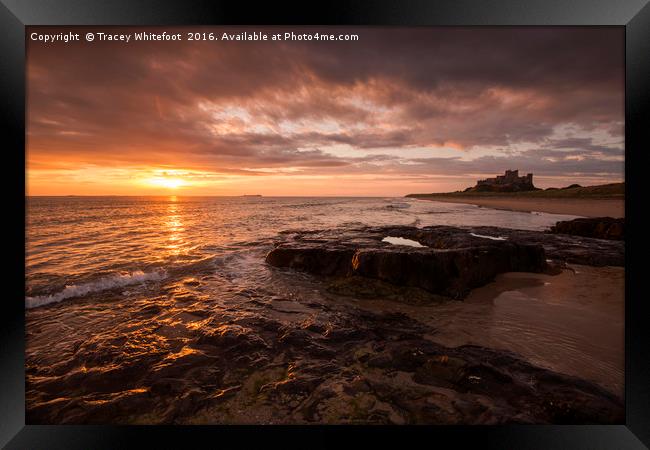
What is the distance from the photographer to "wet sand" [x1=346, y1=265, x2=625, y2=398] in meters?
3.41

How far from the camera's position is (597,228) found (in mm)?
12664

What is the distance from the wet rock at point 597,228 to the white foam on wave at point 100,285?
1884 centimetres

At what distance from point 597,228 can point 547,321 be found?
502 inches

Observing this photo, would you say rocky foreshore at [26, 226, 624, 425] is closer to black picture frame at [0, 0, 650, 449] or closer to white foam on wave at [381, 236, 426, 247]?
black picture frame at [0, 0, 650, 449]

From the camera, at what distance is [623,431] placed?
242 centimetres

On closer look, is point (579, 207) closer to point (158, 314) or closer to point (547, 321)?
point (547, 321)

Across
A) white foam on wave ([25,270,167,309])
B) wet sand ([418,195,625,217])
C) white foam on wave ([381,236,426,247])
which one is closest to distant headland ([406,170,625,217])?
wet sand ([418,195,625,217])

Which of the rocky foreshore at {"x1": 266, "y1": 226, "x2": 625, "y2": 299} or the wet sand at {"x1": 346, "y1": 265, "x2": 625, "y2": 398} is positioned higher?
the rocky foreshore at {"x1": 266, "y1": 226, "x2": 625, "y2": 299}

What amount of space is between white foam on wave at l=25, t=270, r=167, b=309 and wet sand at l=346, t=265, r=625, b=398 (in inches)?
262

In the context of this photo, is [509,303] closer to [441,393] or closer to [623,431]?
[623,431]

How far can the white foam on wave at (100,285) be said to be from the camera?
5891 mm

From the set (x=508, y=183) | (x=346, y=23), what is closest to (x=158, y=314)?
(x=346, y=23)
